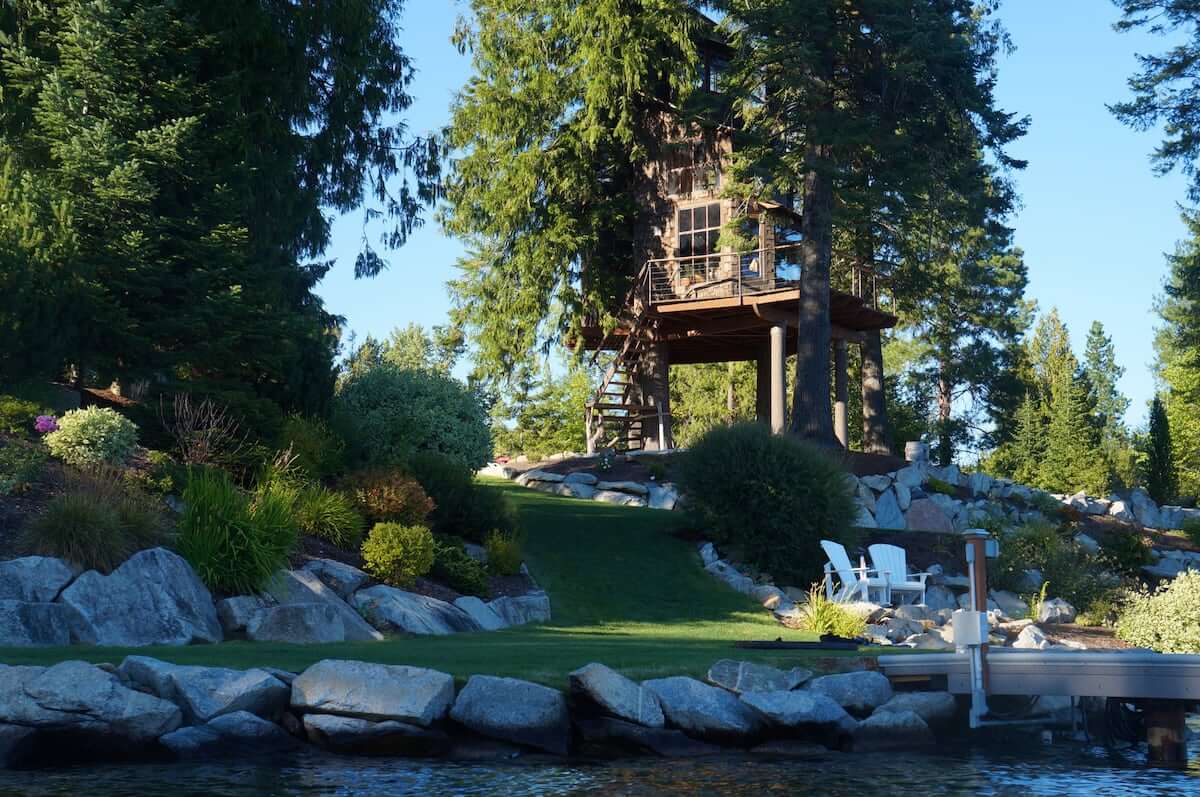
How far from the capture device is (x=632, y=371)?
29.7 m

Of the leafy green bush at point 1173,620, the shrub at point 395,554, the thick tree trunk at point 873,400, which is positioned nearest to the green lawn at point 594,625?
the shrub at point 395,554

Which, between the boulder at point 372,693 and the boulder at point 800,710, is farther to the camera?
the boulder at point 800,710

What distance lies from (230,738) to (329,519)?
5922 mm

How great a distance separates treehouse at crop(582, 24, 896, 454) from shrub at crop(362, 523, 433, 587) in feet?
43.8

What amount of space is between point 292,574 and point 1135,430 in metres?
50.5

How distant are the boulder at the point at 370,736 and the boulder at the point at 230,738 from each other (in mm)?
225

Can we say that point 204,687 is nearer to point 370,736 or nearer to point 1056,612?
point 370,736

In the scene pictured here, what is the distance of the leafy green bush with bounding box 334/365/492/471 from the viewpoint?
62.5 feet

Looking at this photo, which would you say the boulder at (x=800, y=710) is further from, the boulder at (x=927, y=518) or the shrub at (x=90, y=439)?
the boulder at (x=927, y=518)

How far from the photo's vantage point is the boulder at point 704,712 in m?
9.42

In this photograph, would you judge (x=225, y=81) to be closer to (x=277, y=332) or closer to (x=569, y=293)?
(x=277, y=332)

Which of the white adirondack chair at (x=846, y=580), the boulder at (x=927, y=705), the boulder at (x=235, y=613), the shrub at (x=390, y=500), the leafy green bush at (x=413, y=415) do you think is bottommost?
the boulder at (x=927, y=705)

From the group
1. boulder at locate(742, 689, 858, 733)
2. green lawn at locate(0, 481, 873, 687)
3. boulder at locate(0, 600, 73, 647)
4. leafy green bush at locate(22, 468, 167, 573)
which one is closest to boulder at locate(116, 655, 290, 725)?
green lawn at locate(0, 481, 873, 687)

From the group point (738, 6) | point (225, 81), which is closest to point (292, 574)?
point (225, 81)
